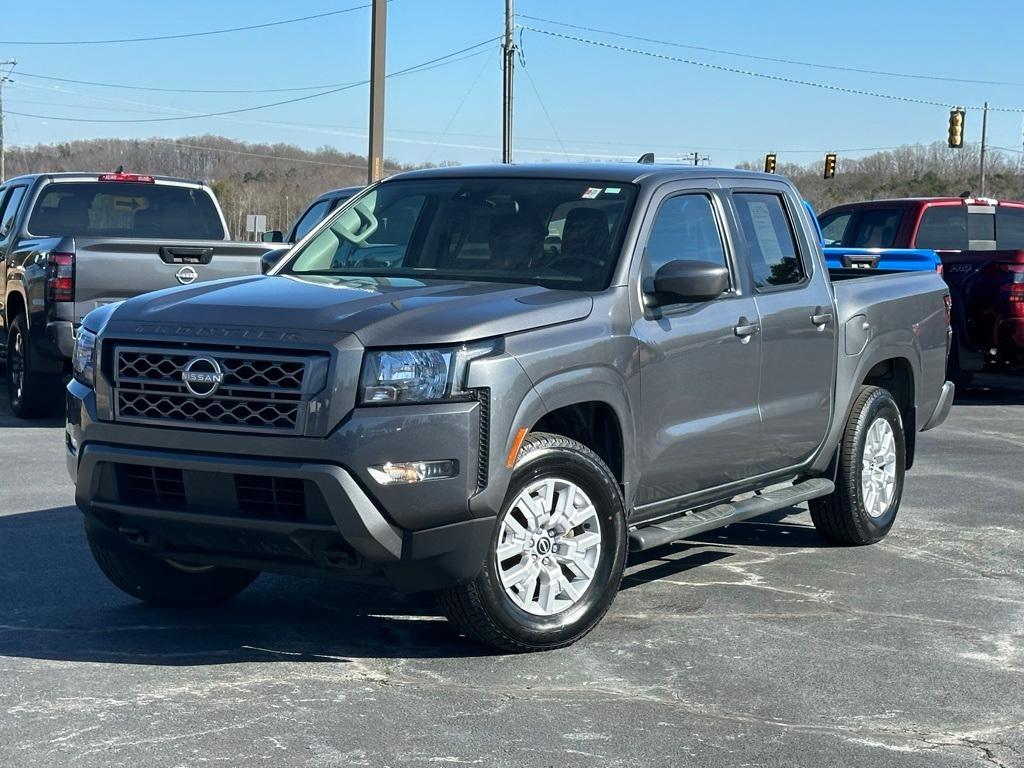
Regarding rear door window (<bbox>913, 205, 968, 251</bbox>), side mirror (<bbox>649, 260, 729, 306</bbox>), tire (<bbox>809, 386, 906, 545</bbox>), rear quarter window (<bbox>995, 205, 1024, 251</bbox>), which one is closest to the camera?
side mirror (<bbox>649, 260, 729, 306</bbox>)

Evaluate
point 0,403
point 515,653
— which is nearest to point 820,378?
point 515,653

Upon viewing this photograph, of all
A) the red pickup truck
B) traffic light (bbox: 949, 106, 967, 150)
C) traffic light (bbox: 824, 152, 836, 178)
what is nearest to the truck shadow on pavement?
the red pickup truck

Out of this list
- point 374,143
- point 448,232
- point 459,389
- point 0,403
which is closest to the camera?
point 459,389

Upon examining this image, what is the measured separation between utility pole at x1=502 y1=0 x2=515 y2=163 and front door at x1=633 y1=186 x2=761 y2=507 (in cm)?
3167

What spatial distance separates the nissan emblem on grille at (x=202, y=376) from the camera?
5168 mm

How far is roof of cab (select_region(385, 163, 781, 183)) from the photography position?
6.49m

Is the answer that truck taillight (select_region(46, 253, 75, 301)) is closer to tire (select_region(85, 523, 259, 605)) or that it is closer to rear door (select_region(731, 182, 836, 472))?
tire (select_region(85, 523, 259, 605))

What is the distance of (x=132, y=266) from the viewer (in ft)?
38.0

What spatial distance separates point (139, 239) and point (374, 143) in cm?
1260

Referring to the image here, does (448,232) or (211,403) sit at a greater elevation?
(448,232)

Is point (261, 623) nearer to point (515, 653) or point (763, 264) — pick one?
point (515, 653)

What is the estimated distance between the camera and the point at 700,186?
6691mm

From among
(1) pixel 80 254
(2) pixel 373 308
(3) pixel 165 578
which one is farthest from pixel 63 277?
(2) pixel 373 308

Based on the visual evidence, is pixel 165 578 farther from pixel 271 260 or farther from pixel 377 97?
pixel 377 97
